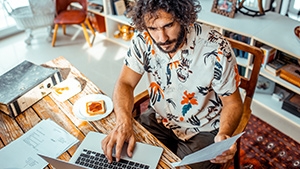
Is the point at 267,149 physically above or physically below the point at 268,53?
below

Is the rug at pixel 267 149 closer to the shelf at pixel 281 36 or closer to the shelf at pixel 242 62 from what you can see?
the shelf at pixel 242 62

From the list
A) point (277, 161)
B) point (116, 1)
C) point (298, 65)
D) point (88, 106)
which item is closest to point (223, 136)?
point (88, 106)

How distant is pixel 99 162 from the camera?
1.24 metres

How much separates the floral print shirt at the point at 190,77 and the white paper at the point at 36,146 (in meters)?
0.45

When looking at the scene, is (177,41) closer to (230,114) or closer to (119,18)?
(230,114)

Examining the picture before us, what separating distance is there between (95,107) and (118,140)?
0.25 meters

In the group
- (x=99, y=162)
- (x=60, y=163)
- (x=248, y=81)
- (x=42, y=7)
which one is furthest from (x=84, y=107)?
(x=42, y=7)

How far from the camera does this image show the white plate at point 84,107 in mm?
1432

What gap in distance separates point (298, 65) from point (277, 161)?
699mm

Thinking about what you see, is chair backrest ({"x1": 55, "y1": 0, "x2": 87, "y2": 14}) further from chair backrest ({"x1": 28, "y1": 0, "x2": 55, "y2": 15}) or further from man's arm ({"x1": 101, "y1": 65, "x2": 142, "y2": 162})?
man's arm ({"x1": 101, "y1": 65, "x2": 142, "y2": 162})

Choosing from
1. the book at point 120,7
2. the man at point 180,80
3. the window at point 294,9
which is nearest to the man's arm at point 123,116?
the man at point 180,80

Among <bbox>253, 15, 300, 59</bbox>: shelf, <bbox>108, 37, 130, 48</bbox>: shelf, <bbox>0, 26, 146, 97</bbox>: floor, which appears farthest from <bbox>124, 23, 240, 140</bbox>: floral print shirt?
<bbox>108, 37, 130, 48</bbox>: shelf

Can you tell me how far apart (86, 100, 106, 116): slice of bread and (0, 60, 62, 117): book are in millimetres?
237

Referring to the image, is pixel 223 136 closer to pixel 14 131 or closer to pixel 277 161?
pixel 14 131
